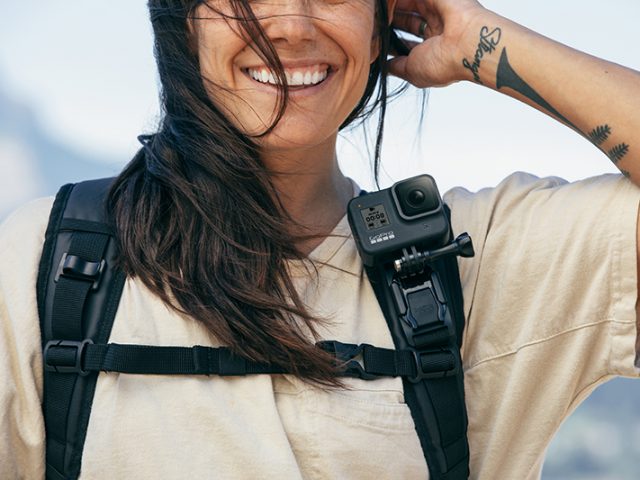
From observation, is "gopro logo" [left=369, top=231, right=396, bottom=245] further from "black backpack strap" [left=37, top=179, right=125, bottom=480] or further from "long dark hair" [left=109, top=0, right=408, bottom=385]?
"black backpack strap" [left=37, top=179, right=125, bottom=480]

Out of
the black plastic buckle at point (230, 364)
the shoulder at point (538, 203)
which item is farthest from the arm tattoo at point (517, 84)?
the black plastic buckle at point (230, 364)

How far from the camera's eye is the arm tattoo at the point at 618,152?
209 cm

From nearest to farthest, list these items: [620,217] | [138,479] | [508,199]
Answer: [138,479], [620,217], [508,199]

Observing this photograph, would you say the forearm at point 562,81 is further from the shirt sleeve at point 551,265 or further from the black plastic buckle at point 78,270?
the black plastic buckle at point 78,270

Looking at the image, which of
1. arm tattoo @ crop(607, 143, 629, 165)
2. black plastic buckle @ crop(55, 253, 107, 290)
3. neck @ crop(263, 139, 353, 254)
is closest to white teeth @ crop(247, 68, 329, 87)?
neck @ crop(263, 139, 353, 254)

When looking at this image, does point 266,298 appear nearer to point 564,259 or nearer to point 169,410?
point 169,410

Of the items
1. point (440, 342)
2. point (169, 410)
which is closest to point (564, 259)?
point (440, 342)

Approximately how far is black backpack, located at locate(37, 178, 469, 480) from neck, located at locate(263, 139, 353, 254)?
24cm

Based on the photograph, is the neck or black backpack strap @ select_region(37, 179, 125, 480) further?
the neck

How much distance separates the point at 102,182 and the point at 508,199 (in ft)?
2.75

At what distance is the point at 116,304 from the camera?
199 centimetres

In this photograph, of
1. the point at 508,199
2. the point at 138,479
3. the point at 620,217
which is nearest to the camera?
the point at 138,479

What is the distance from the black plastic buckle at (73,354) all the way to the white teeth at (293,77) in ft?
2.04

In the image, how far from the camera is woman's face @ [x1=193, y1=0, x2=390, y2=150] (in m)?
2.07
